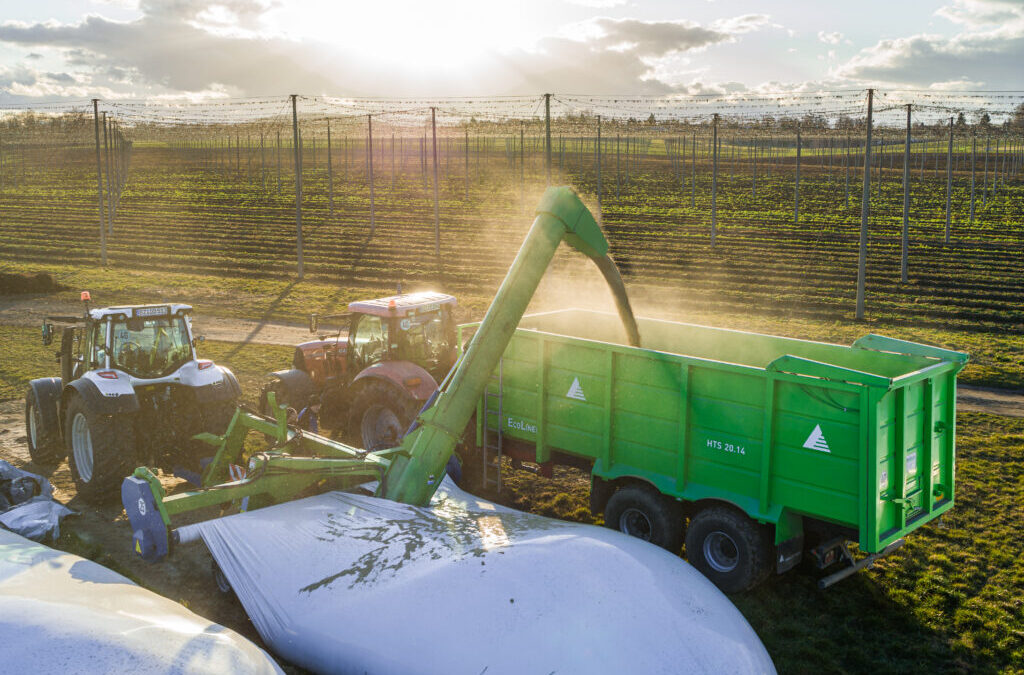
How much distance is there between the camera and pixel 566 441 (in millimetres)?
9555

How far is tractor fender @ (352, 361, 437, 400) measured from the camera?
34.7 feet

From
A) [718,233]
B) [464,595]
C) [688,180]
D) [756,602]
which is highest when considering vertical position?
[688,180]

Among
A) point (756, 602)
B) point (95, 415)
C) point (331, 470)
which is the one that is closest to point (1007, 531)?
point (756, 602)

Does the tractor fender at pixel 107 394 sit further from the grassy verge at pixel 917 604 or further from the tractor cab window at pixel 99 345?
the grassy verge at pixel 917 604

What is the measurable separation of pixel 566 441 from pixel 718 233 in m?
35.8

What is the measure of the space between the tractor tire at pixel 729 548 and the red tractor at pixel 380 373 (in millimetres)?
4096

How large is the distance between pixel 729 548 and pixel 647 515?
3.20 ft

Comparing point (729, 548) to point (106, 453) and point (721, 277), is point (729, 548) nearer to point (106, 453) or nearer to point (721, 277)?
point (106, 453)

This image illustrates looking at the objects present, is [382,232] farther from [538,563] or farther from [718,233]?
[538,563]

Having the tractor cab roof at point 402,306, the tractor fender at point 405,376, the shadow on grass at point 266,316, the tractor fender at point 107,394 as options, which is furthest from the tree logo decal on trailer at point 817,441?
the shadow on grass at point 266,316

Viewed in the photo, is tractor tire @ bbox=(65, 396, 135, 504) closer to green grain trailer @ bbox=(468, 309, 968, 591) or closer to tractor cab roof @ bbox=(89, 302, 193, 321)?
tractor cab roof @ bbox=(89, 302, 193, 321)

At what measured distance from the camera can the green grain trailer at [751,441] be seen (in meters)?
→ 7.25

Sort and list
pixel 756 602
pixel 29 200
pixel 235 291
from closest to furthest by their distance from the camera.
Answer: pixel 756 602 → pixel 235 291 → pixel 29 200

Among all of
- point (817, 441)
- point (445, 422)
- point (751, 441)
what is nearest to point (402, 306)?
point (445, 422)
